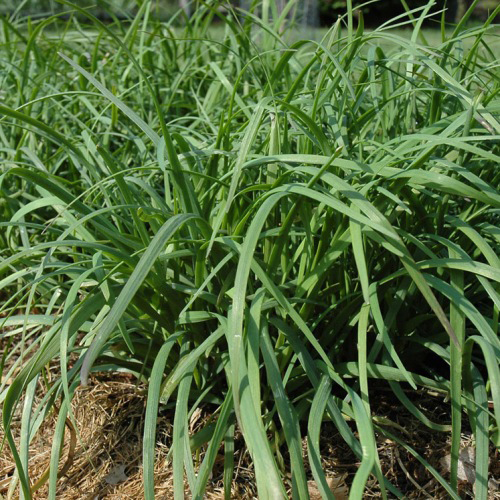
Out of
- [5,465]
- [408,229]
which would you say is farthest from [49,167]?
[408,229]

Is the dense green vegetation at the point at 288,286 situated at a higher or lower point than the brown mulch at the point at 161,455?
higher

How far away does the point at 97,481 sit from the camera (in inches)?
59.5

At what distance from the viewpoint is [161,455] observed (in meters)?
1.54

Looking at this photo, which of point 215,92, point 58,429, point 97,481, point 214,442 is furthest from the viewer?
point 215,92

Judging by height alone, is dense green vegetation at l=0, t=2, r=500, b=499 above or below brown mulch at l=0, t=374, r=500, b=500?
above

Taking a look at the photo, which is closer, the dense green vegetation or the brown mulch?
the dense green vegetation

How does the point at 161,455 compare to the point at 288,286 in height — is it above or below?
below

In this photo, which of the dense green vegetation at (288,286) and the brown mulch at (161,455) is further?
the brown mulch at (161,455)

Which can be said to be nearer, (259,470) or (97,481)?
(259,470)

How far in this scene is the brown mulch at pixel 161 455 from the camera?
1.45m

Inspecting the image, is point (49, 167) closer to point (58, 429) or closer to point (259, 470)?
point (58, 429)

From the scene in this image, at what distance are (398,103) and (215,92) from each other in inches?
30.2

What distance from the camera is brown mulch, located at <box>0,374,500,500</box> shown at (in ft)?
4.77

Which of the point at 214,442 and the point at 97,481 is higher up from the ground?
the point at 214,442
